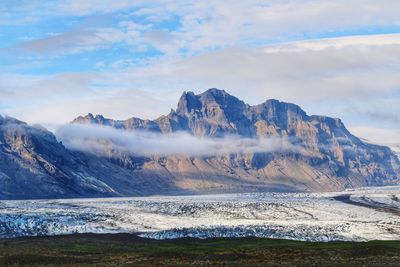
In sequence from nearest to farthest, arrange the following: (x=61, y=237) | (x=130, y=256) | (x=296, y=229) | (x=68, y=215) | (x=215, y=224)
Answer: (x=130, y=256) < (x=61, y=237) < (x=296, y=229) < (x=215, y=224) < (x=68, y=215)

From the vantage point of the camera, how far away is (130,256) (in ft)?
210

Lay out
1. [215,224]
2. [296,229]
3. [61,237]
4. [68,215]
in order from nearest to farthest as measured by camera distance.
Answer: [61,237] < [296,229] < [215,224] < [68,215]

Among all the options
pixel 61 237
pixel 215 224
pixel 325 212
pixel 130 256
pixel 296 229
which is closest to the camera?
pixel 130 256

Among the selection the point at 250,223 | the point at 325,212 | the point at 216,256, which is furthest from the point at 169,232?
the point at 325,212

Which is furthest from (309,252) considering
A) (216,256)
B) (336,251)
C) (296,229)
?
(296,229)

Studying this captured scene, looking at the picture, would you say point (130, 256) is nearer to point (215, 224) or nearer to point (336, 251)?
point (336, 251)

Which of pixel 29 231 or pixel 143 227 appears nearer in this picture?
pixel 29 231

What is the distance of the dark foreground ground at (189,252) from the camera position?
6009cm

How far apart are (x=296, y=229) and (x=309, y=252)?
23.2 metres

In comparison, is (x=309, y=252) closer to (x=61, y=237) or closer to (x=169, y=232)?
(x=169, y=232)

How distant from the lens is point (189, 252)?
223 feet

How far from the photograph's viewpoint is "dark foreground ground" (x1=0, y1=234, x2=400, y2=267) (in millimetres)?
60094

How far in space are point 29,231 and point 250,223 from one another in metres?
31.5

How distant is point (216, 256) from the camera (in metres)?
64.5
